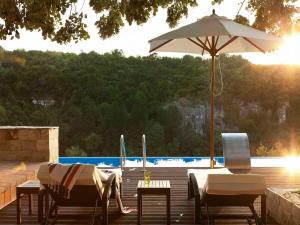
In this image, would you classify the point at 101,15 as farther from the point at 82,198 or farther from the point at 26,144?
the point at 82,198

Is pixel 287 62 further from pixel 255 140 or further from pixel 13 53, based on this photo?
pixel 13 53

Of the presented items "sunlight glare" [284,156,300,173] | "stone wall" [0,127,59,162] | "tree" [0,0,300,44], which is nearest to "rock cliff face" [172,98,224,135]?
"sunlight glare" [284,156,300,173]

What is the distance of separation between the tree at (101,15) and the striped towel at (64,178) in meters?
3.18

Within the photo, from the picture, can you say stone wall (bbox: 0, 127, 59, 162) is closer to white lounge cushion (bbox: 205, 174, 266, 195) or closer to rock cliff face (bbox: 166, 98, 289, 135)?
white lounge cushion (bbox: 205, 174, 266, 195)

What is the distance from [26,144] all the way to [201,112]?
18.5m

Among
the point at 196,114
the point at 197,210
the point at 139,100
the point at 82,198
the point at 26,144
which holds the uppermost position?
the point at 139,100

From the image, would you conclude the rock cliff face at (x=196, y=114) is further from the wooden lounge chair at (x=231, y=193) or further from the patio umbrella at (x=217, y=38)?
the wooden lounge chair at (x=231, y=193)

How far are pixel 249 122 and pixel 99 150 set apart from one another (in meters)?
8.08

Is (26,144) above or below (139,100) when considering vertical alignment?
below

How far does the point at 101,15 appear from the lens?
1012 cm

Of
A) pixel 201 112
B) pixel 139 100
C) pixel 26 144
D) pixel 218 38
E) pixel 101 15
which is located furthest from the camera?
pixel 139 100

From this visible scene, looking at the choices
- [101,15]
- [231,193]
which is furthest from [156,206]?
[101,15]

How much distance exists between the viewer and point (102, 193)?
227 inches

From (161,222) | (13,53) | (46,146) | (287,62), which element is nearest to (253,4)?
(46,146)
